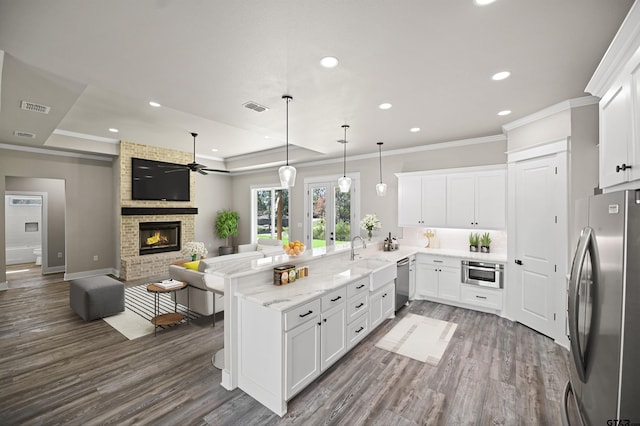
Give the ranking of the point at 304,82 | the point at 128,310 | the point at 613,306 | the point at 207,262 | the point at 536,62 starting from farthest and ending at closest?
the point at 128,310 → the point at 207,262 → the point at 304,82 → the point at 536,62 → the point at 613,306

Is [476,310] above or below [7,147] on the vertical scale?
below

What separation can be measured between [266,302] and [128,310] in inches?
142

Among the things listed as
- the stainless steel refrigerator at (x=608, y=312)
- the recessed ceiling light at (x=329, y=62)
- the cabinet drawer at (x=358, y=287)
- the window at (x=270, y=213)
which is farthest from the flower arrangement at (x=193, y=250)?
the stainless steel refrigerator at (x=608, y=312)

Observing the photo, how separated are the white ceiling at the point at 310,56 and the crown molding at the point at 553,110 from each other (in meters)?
0.12

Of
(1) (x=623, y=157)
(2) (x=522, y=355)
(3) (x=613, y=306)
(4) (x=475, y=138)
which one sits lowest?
(2) (x=522, y=355)

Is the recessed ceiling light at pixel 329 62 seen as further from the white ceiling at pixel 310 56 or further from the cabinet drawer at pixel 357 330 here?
the cabinet drawer at pixel 357 330

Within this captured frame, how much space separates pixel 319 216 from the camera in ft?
24.2

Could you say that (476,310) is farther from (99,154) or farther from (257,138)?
(99,154)

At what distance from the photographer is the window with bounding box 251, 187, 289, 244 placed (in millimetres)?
8438

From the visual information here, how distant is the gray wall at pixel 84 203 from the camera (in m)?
6.18

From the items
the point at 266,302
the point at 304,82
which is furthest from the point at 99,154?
the point at 266,302

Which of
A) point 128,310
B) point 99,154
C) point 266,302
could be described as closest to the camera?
point 266,302

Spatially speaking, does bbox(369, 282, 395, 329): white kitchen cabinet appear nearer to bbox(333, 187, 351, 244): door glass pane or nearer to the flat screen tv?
bbox(333, 187, 351, 244): door glass pane

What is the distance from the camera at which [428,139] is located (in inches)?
200
